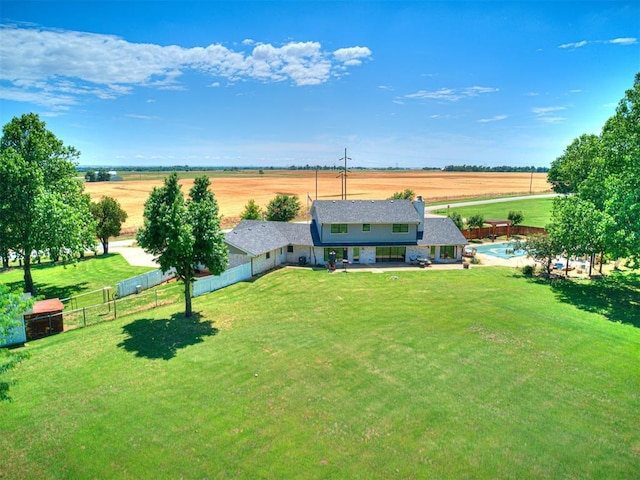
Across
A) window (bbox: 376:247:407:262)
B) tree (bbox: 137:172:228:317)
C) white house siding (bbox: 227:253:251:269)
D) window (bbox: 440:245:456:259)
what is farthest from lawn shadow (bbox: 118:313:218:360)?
window (bbox: 440:245:456:259)

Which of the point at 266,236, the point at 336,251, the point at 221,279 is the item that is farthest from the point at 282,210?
the point at 221,279

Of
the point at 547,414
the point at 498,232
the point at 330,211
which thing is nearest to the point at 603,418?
the point at 547,414

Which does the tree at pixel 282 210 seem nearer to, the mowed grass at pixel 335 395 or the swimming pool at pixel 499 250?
the swimming pool at pixel 499 250

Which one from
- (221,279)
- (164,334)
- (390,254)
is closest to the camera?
(164,334)

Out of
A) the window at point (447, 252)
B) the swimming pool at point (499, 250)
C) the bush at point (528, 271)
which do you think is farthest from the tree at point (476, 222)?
the bush at point (528, 271)

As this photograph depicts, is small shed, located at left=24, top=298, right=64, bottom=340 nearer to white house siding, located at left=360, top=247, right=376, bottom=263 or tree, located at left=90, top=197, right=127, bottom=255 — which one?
tree, located at left=90, top=197, right=127, bottom=255

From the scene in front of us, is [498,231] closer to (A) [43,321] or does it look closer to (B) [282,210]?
(B) [282,210]
